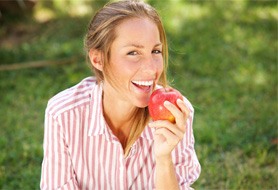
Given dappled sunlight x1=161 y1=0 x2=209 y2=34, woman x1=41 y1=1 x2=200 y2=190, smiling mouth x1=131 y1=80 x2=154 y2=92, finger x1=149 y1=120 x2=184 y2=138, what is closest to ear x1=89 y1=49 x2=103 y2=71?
woman x1=41 y1=1 x2=200 y2=190

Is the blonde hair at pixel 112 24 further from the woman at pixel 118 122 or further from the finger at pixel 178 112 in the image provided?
the finger at pixel 178 112

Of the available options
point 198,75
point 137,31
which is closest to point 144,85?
point 137,31

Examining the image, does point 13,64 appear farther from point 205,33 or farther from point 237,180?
point 237,180

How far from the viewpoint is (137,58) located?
2.53m

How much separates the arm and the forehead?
0.37 metres

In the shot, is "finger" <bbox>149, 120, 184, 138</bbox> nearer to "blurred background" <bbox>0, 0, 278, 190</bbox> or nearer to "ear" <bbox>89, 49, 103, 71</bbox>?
"ear" <bbox>89, 49, 103, 71</bbox>

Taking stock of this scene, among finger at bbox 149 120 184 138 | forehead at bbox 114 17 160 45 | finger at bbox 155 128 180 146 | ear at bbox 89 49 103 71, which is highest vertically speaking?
forehead at bbox 114 17 160 45

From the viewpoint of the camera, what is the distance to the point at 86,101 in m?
2.75

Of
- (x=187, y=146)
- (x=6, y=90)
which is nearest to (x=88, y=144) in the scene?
(x=187, y=146)

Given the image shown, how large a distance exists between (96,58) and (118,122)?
0.37m

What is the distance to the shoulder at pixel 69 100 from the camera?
2.66m

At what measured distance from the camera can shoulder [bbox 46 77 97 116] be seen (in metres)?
2.66

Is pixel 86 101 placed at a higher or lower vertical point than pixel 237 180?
higher

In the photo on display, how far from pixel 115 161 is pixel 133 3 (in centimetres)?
81
